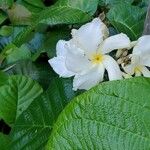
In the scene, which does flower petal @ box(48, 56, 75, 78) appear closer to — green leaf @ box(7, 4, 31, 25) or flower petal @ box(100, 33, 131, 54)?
flower petal @ box(100, 33, 131, 54)

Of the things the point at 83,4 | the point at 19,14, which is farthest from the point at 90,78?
the point at 19,14

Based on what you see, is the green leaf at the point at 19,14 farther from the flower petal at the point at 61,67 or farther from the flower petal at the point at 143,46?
the flower petal at the point at 143,46

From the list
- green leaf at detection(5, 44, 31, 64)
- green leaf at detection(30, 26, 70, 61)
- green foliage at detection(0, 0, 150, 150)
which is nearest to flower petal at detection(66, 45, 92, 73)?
green foliage at detection(0, 0, 150, 150)

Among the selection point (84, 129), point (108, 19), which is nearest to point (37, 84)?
point (108, 19)

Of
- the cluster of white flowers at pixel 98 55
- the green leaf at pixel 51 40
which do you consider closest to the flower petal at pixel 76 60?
the cluster of white flowers at pixel 98 55

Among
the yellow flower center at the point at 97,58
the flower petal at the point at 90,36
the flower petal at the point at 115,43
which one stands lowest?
the yellow flower center at the point at 97,58
